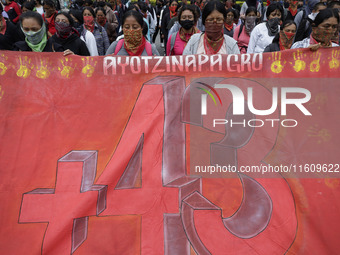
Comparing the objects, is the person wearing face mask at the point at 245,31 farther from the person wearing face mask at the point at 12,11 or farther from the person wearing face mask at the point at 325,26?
the person wearing face mask at the point at 12,11

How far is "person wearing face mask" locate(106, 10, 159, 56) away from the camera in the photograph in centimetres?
318

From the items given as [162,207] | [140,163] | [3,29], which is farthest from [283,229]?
[3,29]

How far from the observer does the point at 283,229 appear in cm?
240

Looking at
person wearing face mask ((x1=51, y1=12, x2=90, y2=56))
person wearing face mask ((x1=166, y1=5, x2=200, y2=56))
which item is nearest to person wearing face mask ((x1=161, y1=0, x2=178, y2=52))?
person wearing face mask ((x1=166, y1=5, x2=200, y2=56))

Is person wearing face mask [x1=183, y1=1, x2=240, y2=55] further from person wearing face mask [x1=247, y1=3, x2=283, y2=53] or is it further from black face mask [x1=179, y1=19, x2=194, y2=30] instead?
person wearing face mask [x1=247, y1=3, x2=283, y2=53]

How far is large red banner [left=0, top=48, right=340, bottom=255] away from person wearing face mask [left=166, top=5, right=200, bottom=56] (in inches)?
46.0

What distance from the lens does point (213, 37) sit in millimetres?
3188

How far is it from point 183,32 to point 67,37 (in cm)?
137

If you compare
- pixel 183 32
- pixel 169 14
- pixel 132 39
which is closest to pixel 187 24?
pixel 183 32

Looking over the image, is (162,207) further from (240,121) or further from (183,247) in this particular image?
(240,121)

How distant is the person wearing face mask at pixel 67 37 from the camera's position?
347 cm

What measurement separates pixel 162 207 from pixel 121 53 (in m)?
1.66

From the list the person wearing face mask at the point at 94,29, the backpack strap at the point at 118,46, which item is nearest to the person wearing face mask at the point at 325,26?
the backpack strap at the point at 118,46

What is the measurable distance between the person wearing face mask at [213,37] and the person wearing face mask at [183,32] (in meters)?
0.58
